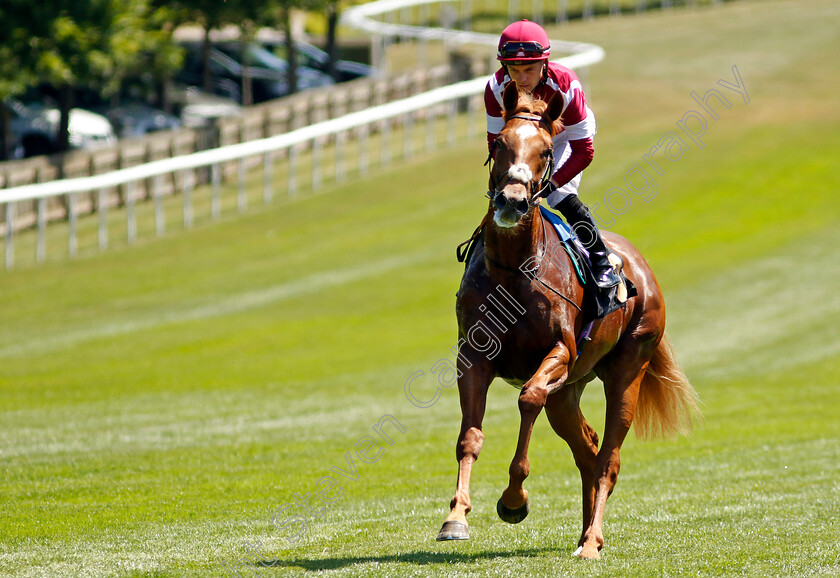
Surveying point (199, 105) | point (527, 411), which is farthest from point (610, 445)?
point (199, 105)

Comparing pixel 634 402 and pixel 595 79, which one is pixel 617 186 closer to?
pixel 595 79

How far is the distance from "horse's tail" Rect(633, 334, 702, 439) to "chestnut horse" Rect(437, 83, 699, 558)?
86cm

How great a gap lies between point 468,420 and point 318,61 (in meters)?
35.0

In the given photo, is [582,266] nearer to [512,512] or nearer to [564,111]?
[564,111]

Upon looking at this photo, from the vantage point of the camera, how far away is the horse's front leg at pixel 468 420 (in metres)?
5.71

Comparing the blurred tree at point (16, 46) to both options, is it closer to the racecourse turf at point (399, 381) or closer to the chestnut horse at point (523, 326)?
the racecourse turf at point (399, 381)

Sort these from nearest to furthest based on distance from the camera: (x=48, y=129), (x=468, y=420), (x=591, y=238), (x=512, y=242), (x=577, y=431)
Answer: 1. (x=468, y=420)
2. (x=512, y=242)
3. (x=591, y=238)
4. (x=577, y=431)
5. (x=48, y=129)

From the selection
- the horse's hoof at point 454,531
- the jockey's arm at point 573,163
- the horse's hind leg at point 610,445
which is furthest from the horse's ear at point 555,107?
the horse's hoof at point 454,531

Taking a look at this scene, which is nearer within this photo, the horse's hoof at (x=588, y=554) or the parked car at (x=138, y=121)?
the horse's hoof at (x=588, y=554)

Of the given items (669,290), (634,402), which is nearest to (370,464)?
(634,402)

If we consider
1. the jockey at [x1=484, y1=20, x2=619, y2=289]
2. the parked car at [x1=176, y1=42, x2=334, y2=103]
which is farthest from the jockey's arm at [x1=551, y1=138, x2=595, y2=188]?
the parked car at [x1=176, y1=42, x2=334, y2=103]

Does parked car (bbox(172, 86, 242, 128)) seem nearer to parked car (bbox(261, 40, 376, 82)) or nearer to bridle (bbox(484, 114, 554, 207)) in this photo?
parked car (bbox(261, 40, 376, 82))

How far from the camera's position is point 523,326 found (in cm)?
612

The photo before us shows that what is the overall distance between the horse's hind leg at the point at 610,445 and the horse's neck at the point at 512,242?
153 cm
